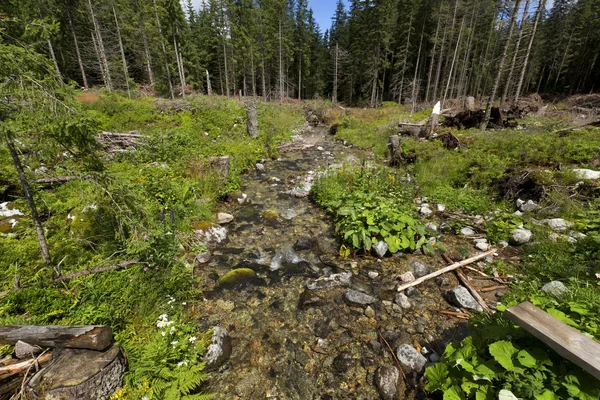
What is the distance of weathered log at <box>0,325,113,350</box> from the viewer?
2.36 metres

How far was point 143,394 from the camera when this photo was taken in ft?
7.65

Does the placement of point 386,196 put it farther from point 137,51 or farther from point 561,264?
point 137,51

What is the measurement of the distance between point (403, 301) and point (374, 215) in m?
1.93

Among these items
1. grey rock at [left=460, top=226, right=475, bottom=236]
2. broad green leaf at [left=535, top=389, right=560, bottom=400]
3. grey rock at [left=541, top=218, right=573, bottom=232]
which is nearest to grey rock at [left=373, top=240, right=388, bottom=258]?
grey rock at [left=460, top=226, right=475, bottom=236]

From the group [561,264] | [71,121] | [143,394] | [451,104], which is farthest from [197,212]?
[451,104]

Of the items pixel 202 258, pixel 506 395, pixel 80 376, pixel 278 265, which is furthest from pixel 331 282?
pixel 80 376

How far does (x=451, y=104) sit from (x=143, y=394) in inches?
1103

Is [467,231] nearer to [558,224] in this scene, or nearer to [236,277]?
[558,224]

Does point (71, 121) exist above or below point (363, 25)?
Result: below

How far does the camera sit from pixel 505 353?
1.91 m

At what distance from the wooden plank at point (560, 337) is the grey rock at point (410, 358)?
1303 millimetres

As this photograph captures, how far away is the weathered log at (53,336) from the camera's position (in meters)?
2.36

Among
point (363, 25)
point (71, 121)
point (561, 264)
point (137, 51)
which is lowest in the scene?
point (561, 264)

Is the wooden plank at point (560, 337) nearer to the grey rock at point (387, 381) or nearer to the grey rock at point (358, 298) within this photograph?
the grey rock at point (387, 381)
